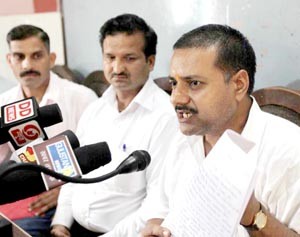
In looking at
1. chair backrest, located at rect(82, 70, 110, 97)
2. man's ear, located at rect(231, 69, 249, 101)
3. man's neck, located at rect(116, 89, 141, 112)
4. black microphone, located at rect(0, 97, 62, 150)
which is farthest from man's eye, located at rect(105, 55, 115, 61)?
black microphone, located at rect(0, 97, 62, 150)

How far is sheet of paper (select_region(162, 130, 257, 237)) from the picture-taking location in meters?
0.74

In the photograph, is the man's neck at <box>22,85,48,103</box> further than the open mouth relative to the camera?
Yes

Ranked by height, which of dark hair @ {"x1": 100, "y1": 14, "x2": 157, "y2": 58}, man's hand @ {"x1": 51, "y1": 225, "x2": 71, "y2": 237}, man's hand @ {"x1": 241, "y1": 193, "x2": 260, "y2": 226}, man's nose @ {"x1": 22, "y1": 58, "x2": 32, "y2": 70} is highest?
dark hair @ {"x1": 100, "y1": 14, "x2": 157, "y2": 58}

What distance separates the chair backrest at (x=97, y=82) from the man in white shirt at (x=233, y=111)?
1.22 meters

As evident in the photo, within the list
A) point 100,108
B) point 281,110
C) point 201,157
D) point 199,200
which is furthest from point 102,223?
point 199,200

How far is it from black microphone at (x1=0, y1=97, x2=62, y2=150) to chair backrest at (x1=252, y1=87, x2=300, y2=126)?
2.58ft

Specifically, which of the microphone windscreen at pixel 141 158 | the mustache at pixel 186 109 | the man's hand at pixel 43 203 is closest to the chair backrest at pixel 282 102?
the mustache at pixel 186 109

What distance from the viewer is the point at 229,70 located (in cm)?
109

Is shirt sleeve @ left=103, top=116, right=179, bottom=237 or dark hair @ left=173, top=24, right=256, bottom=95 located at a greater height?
→ dark hair @ left=173, top=24, right=256, bottom=95

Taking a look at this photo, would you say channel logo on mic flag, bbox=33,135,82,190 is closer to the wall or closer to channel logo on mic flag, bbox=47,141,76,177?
channel logo on mic flag, bbox=47,141,76,177

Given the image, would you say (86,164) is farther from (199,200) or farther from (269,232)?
(269,232)

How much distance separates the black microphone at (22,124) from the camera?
85 centimetres

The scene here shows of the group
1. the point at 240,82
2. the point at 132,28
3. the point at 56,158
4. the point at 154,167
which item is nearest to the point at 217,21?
the point at 132,28

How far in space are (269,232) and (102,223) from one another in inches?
32.7
